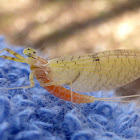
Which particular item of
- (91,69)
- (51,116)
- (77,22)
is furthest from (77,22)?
(51,116)

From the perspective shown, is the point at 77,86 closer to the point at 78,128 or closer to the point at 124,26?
the point at 78,128

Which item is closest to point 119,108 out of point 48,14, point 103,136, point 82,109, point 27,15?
point 82,109

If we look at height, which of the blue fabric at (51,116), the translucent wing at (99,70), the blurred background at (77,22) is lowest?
the blue fabric at (51,116)

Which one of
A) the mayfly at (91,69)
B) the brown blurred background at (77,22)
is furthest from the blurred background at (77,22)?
the mayfly at (91,69)

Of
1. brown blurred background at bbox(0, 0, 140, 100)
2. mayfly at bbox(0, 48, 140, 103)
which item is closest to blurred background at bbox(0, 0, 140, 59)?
brown blurred background at bbox(0, 0, 140, 100)

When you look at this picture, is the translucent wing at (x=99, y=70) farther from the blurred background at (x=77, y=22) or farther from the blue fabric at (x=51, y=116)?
the blurred background at (x=77, y=22)

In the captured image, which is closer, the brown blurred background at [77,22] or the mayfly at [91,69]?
the mayfly at [91,69]
